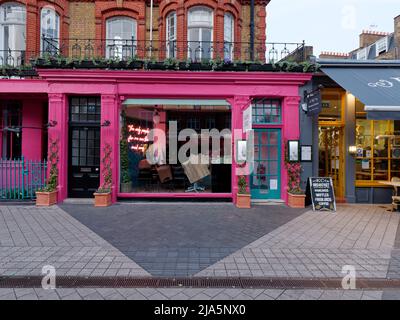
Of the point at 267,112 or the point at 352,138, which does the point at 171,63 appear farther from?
the point at 352,138

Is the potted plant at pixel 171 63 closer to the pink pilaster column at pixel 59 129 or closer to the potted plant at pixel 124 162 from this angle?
the potted plant at pixel 124 162

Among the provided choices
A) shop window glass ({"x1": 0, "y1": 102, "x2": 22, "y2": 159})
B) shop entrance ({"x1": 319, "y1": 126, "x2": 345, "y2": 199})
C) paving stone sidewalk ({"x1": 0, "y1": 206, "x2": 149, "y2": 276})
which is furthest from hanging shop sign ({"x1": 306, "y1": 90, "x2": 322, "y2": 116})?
shop window glass ({"x1": 0, "y1": 102, "x2": 22, "y2": 159})

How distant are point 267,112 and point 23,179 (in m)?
8.87

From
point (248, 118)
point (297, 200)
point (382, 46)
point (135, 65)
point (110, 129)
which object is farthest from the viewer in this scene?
point (382, 46)

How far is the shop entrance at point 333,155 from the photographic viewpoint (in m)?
10.0

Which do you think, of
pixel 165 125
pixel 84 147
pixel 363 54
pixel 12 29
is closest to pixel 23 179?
pixel 84 147

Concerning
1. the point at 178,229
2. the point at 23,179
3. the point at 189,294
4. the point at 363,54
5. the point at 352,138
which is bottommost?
the point at 189,294

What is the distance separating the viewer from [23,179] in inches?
366

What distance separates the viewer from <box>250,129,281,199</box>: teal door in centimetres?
967

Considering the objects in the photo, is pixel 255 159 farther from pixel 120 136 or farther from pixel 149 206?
pixel 120 136

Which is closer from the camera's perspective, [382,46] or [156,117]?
[156,117]

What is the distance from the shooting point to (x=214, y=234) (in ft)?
19.7

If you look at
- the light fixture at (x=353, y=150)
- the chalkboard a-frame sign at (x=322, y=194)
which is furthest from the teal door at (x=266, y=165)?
the light fixture at (x=353, y=150)
